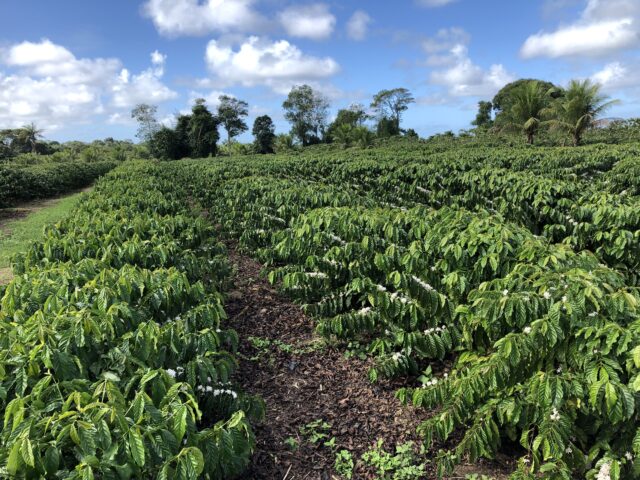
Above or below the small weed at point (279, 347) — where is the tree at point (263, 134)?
above

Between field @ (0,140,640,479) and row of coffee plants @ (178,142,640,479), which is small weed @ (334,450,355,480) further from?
row of coffee plants @ (178,142,640,479)

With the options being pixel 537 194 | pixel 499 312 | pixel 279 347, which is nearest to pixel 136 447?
pixel 499 312

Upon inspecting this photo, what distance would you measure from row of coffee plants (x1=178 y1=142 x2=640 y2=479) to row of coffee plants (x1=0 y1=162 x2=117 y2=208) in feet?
52.9

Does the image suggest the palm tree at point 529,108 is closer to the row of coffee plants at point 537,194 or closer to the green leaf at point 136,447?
the row of coffee plants at point 537,194

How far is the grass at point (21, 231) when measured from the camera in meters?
9.11

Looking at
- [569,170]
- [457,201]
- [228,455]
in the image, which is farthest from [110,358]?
[569,170]

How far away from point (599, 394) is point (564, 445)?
0.36 meters

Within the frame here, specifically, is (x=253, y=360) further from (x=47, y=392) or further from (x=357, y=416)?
(x=47, y=392)

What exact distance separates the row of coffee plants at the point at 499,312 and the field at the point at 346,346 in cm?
2

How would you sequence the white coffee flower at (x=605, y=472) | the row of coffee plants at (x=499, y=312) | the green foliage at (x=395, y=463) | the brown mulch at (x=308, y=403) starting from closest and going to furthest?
1. the white coffee flower at (x=605, y=472)
2. the row of coffee plants at (x=499, y=312)
3. the green foliage at (x=395, y=463)
4. the brown mulch at (x=308, y=403)

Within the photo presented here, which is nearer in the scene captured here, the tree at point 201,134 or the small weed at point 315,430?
the small weed at point 315,430

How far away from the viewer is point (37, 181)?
21.0 meters

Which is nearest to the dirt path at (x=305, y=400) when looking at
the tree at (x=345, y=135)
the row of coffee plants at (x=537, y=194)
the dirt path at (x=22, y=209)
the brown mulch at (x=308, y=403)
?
the brown mulch at (x=308, y=403)

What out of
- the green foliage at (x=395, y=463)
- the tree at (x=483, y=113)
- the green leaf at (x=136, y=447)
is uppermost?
the tree at (x=483, y=113)
